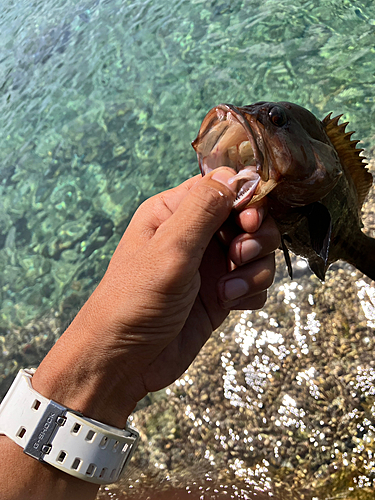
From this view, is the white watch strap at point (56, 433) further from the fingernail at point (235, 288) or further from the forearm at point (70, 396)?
the fingernail at point (235, 288)

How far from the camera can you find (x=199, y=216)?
1.89 meters

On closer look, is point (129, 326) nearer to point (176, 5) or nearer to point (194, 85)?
point (194, 85)

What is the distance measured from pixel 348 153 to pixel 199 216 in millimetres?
1411

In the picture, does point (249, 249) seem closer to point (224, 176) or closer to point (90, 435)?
point (224, 176)

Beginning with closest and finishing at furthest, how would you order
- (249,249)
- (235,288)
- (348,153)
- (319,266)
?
(249,249), (235,288), (348,153), (319,266)

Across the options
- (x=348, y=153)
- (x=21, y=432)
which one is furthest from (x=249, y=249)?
(x=21, y=432)

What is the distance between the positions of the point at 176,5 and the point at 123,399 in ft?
29.7

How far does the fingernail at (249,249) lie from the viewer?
2125 mm

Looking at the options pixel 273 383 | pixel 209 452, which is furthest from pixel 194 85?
pixel 209 452

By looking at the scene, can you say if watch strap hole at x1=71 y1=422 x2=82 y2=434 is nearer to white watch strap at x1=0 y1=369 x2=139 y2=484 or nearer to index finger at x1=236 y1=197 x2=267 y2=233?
white watch strap at x1=0 y1=369 x2=139 y2=484

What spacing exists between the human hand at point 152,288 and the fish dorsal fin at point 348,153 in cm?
90

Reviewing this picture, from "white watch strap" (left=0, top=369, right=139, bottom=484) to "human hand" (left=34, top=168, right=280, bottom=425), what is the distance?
8 cm

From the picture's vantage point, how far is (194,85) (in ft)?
23.8

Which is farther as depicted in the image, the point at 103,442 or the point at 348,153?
the point at 348,153
